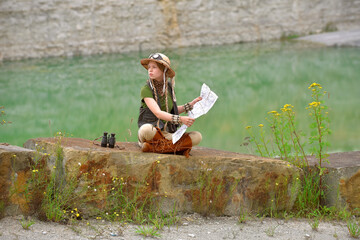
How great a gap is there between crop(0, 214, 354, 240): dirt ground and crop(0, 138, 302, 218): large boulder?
137 millimetres

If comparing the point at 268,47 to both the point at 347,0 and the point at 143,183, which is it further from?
the point at 143,183

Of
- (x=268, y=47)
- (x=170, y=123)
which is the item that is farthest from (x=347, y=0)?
(x=170, y=123)

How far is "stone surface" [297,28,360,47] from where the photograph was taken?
59.8 feet

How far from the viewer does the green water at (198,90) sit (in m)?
7.87

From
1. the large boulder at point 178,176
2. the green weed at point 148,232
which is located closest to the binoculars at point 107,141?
the large boulder at point 178,176

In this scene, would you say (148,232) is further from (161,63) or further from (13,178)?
(161,63)

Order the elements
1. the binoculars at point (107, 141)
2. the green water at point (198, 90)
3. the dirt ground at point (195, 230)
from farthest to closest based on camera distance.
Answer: the green water at point (198, 90) < the binoculars at point (107, 141) < the dirt ground at point (195, 230)

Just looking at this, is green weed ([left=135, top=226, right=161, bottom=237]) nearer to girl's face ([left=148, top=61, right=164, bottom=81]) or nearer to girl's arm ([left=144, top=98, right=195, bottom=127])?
girl's arm ([left=144, top=98, right=195, bottom=127])

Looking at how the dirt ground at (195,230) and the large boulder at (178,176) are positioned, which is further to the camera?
the large boulder at (178,176)

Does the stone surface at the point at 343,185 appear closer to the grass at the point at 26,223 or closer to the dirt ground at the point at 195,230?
the dirt ground at the point at 195,230

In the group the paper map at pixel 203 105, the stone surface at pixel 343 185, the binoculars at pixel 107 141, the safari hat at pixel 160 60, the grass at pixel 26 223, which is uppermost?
the safari hat at pixel 160 60

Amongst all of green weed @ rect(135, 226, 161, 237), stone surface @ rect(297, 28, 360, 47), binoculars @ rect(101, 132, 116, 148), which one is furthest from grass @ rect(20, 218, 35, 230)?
stone surface @ rect(297, 28, 360, 47)

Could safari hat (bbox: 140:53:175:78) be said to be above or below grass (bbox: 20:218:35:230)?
above

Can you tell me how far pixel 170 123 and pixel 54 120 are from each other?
5126 mm
